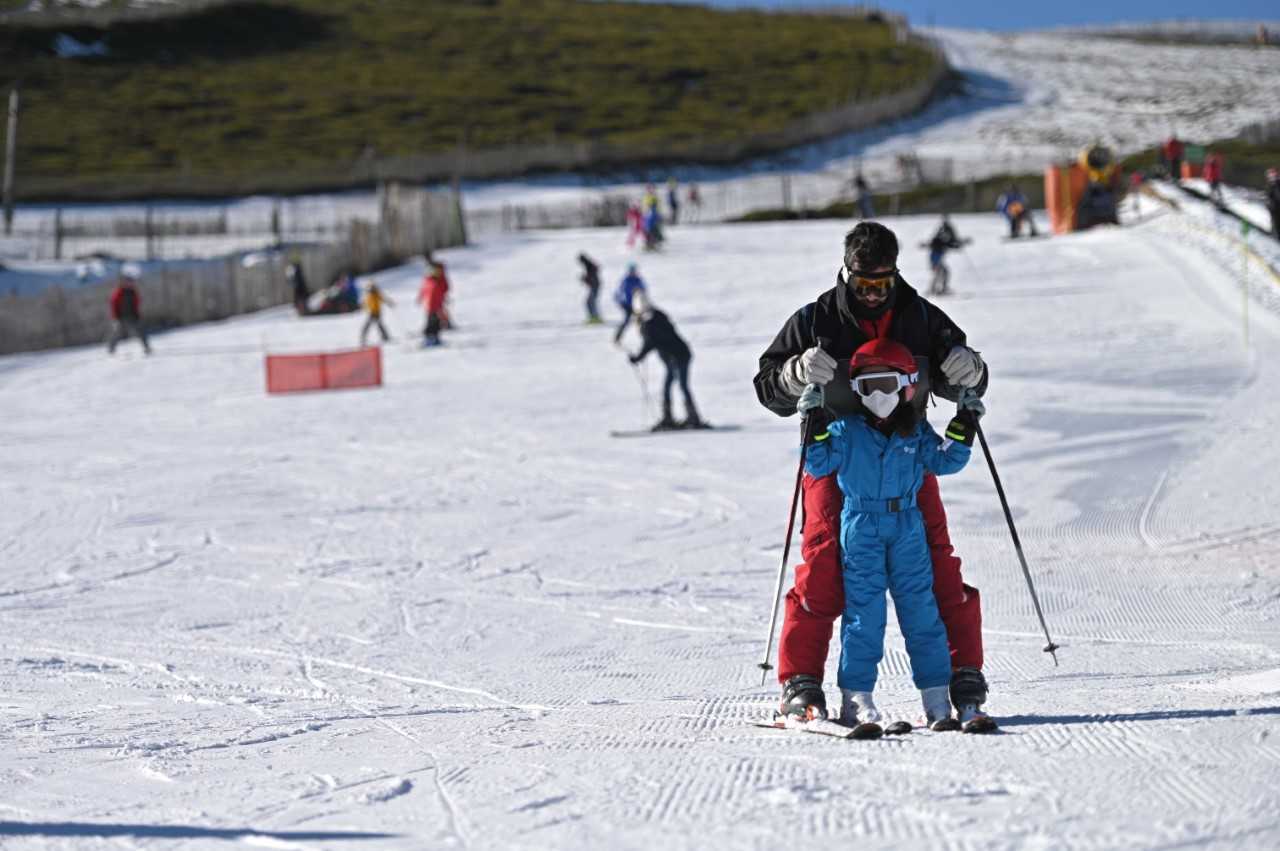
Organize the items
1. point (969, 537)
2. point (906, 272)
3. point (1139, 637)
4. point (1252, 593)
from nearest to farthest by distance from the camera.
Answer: point (1139, 637) → point (1252, 593) → point (969, 537) → point (906, 272)

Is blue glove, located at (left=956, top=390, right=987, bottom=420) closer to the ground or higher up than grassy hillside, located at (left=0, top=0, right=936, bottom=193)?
closer to the ground

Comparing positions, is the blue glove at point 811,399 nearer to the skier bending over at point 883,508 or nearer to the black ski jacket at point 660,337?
the skier bending over at point 883,508

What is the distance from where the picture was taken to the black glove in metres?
5.25

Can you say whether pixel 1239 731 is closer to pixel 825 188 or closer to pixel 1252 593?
pixel 1252 593

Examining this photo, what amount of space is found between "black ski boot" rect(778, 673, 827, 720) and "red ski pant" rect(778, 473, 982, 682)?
0.03 m

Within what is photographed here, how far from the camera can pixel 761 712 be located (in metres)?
5.98

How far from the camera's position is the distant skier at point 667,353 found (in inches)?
639

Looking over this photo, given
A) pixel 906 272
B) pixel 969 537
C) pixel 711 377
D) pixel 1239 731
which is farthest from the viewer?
pixel 906 272

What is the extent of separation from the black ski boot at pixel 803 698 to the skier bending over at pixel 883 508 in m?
0.10

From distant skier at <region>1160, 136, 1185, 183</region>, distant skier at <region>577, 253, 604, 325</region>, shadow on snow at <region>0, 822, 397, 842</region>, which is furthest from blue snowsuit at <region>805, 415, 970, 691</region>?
distant skier at <region>1160, 136, 1185, 183</region>

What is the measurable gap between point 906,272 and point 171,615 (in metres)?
22.9

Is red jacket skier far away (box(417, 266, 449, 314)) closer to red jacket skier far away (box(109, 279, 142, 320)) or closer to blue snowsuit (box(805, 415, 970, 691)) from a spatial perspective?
red jacket skier far away (box(109, 279, 142, 320))

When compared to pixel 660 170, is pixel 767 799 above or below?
below

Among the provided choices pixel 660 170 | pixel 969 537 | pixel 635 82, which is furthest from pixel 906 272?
pixel 635 82
